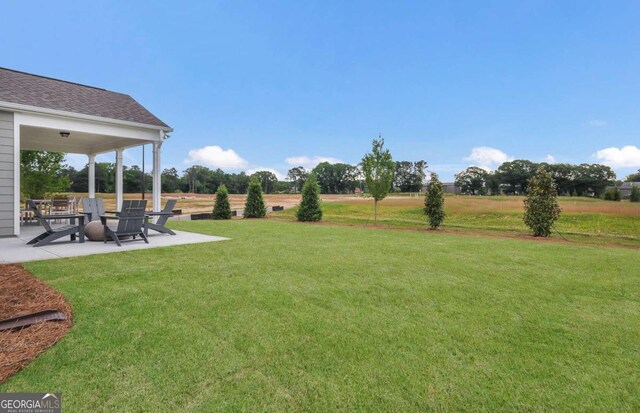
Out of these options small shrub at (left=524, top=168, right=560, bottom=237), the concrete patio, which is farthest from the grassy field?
the concrete patio

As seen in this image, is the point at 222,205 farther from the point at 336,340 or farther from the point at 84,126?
the point at 336,340

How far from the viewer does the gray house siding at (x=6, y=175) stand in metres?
7.91

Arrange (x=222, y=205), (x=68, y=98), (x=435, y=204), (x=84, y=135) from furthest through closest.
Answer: (x=222, y=205)
(x=435, y=204)
(x=84, y=135)
(x=68, y=98)

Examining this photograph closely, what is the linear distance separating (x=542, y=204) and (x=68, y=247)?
1408 cm

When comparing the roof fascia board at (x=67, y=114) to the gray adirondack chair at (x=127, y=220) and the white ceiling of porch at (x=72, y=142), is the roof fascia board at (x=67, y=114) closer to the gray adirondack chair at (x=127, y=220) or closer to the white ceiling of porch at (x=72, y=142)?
the white ceiling of porch at (x=72, y=142)

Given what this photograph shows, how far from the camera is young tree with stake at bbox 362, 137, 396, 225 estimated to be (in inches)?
593

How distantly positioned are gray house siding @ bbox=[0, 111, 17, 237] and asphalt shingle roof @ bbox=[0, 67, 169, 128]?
63cm

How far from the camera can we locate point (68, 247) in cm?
668

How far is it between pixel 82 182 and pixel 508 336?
234ft

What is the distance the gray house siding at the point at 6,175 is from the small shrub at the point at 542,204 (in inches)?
629

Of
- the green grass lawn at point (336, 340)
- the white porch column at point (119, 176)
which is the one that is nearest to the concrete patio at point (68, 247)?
the green grass lawn at point (336, 340)

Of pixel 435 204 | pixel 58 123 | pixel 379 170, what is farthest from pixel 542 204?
pixel 58 123

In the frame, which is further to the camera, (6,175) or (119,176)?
(119,176)

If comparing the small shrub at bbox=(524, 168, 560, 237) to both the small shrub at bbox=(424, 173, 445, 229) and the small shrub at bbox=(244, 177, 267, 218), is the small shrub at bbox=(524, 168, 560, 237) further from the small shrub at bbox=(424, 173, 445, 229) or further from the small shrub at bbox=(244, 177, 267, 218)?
the small shrub at bbox=(244, 177, 267, 218)
